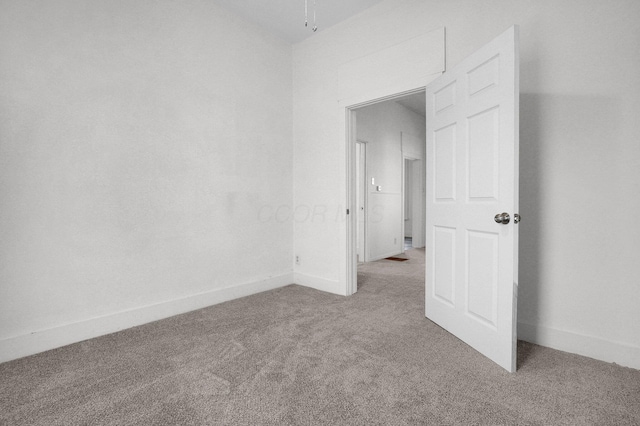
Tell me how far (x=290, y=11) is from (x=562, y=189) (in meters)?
2.96

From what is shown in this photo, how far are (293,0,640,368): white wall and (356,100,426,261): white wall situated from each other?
3001 mm

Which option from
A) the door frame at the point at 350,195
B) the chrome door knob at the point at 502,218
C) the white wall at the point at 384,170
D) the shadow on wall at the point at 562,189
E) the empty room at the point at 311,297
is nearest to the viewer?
the empty room at the point at 311,297

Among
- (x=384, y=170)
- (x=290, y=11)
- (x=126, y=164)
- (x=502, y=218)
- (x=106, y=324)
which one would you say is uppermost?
(x=290, y=11)

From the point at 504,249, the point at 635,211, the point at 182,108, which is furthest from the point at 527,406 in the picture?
the point at 182,108

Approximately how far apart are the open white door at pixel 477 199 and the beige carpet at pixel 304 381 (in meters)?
0.23

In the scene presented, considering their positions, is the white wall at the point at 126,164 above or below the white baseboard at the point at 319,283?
above

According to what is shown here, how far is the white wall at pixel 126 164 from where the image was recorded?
6.42ft

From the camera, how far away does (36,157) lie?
1.99 metres

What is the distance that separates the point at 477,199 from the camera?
2.00m

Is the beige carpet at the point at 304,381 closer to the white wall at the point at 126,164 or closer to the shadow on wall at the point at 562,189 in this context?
the white wall at the point at 126,164

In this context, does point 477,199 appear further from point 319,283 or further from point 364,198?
point 364,198

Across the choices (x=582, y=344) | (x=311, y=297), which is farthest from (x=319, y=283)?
(x=582, y=344)

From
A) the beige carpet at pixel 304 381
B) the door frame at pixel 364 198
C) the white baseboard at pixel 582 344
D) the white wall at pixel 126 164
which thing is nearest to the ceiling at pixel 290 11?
the white wall at pixel 126 164

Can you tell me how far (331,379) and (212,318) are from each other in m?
1.38
